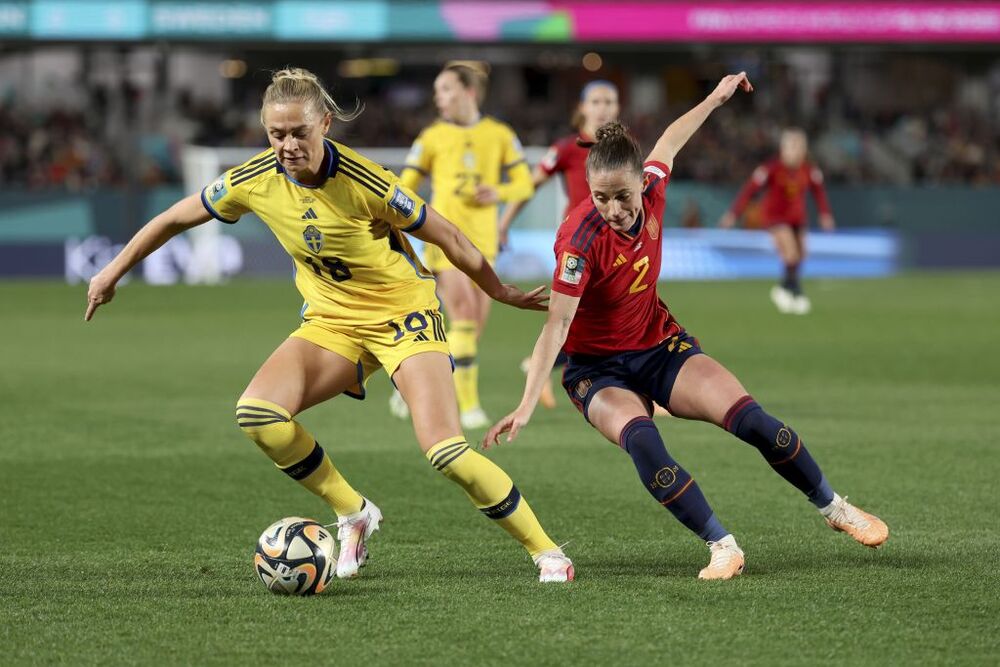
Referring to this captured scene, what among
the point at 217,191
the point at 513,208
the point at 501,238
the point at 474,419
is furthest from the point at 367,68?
the point at 217,191

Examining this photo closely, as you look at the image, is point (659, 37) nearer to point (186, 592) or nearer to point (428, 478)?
point (428, 478)

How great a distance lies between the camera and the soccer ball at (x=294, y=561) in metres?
5.77

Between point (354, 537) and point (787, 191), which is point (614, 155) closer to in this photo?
point (354, 537)

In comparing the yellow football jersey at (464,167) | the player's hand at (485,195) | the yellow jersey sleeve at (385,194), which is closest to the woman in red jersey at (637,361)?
the yellow jersey sleeve at (385,194)

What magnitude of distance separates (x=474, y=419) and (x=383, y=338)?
438 centimetres

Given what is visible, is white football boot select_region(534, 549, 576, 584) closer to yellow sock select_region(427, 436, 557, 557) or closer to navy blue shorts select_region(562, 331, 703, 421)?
yellow sock select_region(427, 436, 557, 557)

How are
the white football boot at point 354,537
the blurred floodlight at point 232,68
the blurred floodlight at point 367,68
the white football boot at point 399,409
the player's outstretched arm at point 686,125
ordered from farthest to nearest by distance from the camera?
the blurred floodlight at point 367,68 < the blurred floodlight at point 232,68 < the white football boot at point 399,409 < the player's outstretched arm at point 686,125 < the white football boot at point 354,537

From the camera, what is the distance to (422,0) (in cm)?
2789

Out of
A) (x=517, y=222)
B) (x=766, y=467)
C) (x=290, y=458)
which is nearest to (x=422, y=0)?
(x=517, y=222)

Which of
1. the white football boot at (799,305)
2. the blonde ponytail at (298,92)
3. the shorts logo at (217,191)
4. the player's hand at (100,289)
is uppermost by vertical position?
the blonde ponytail at (298,92)

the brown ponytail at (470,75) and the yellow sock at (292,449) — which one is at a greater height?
the brown ponytail at (470,75)

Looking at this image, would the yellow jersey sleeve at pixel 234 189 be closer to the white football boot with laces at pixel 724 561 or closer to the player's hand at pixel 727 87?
the player's hand at pixel 727 87

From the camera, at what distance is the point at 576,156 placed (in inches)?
450

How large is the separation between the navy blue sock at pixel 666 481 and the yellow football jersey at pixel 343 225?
1.01 metres
